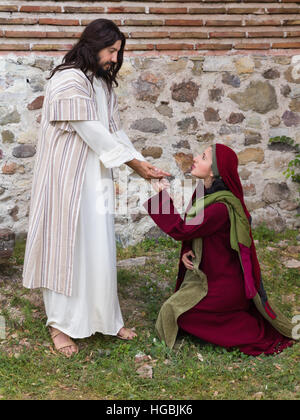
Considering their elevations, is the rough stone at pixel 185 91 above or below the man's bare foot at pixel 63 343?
above

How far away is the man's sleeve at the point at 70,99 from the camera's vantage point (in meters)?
3.20

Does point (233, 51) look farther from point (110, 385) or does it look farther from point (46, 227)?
point (110, 385)

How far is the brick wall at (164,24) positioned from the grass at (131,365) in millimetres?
2190

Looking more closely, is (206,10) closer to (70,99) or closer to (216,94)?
(216,94)

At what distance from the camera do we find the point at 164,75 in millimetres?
5059

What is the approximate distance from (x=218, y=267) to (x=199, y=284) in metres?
0.17

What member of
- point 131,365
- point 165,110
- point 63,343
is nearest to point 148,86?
point 165,110

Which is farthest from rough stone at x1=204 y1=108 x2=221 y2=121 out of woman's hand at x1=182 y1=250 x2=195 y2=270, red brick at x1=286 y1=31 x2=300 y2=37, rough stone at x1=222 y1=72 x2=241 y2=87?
woman's hand at x1=182 y1=250 x2=195 y2=270

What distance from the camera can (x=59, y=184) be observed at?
3303 millimetres

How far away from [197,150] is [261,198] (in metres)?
0.82

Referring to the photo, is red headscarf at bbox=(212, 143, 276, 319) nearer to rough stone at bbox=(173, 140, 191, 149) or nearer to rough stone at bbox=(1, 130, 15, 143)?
rough stone at bbox=(173, 140, 191, 149)

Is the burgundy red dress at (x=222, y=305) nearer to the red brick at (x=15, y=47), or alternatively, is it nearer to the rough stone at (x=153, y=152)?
the rough stone at (x=153, y=152)

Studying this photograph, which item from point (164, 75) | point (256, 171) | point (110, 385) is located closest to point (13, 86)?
point (164, 75)

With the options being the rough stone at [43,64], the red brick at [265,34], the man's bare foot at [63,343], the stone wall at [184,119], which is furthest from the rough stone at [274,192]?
the man's bare foot at [63,343]
